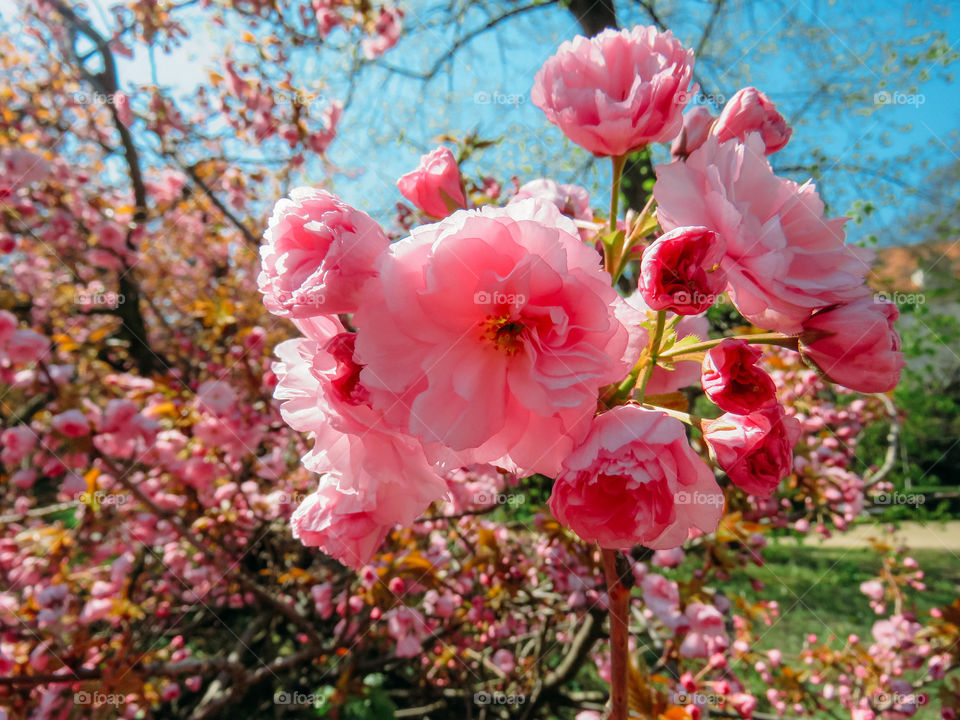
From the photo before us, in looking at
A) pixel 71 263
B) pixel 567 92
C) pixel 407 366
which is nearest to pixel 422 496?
pixel 407 366

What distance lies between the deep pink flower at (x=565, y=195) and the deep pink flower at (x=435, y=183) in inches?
6.2

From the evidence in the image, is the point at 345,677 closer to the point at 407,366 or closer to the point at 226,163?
the point at 407,366

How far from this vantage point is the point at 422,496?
0.68m

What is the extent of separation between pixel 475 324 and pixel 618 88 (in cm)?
47

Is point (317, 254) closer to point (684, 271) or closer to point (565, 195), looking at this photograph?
point (684, 271)

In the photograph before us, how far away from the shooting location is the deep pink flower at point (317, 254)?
572 mm

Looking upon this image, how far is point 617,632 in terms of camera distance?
2.37ft

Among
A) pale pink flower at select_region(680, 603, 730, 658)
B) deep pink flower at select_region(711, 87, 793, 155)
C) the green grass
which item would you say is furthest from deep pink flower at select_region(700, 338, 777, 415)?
the green grass

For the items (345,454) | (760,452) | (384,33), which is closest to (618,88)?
(760,452)

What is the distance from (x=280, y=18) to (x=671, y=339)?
403 centimetres

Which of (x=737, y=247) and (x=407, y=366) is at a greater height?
(x=737, y=247)

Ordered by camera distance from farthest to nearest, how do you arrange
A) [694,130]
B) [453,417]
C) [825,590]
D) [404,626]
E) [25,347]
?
1. [825,590]
2. [25,347]
3. [404,626]
4. [694,130]
5. [453,417]

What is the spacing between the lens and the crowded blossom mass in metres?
0.57

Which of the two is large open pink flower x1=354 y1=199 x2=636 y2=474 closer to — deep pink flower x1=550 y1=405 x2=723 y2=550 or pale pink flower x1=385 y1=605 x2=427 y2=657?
deep pink flower x1=550 y1=405 x2=723 y2=550
